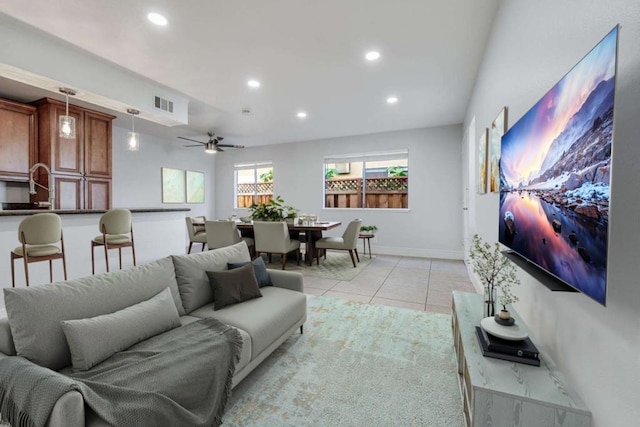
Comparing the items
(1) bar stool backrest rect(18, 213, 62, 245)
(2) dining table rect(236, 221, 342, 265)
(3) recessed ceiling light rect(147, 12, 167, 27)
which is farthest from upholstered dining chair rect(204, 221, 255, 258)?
(3) recessed ceiling light rect(147, 12, 167, 27)

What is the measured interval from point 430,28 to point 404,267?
3558mm

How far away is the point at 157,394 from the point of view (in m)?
1.12

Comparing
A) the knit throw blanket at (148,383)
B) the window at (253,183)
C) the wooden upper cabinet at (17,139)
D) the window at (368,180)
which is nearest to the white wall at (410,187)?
the window at (368,180)

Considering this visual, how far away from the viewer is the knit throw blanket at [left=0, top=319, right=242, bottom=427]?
98 centimetres

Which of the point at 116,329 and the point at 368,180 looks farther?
the point at 368,180

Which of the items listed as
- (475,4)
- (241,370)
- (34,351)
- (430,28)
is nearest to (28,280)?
(34,351)

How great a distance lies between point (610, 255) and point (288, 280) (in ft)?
6.78

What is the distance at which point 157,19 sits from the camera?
240cm

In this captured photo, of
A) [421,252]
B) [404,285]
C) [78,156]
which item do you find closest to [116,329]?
[404,285]

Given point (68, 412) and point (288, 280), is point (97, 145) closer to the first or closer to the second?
point (288, 280)

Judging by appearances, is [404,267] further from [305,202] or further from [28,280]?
[28,280]

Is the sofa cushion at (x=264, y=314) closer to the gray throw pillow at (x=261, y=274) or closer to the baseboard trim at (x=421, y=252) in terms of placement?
the gray throw pillow at (x=261, y=274)

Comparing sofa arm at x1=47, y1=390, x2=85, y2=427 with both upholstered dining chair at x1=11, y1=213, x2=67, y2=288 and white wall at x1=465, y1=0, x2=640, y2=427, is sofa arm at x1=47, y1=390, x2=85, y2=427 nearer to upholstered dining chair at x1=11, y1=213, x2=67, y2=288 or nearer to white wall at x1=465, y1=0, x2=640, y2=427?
white wall at x1=465, y1=0, x2=640, y2=427

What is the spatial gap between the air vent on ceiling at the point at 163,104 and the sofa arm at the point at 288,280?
3.06 metres
